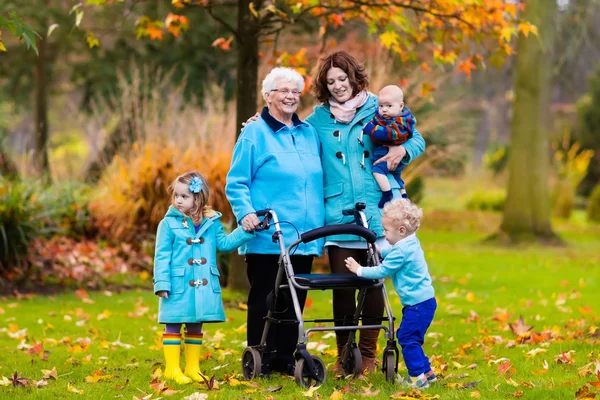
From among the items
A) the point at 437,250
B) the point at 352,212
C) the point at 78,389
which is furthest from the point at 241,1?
the point at 437,250

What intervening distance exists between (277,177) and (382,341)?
2.33 m

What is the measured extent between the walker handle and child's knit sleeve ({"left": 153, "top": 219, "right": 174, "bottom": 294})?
0.83 meters

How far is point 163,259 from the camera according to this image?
510cm

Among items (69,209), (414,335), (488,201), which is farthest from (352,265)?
Answer: (488,201)

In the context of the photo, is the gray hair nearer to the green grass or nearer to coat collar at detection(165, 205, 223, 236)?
coat collar at detection(165, 205, 223, 236)

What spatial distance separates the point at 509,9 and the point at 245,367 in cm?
416

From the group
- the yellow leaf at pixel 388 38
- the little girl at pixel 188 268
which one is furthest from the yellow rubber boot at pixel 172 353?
the yellow leaf at pixel 388 38

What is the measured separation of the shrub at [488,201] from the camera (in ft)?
76.7

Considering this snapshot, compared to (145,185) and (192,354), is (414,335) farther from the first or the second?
(145,185)

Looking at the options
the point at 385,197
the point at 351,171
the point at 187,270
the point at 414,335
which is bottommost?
the point at 414,335

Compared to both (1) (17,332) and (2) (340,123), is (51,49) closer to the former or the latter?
(1) (17,332)

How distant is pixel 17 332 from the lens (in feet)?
23.2

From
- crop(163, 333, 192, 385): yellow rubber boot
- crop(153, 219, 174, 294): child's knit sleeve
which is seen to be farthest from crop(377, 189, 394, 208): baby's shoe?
crop(163, 333, 192, 385): yellow rubber boot

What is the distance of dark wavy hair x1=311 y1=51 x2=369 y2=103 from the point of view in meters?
5.21
